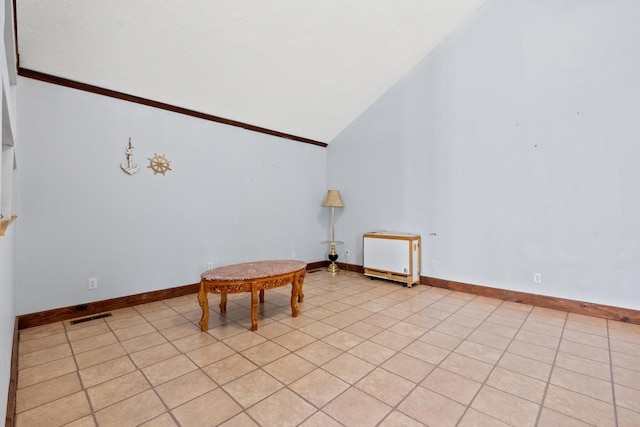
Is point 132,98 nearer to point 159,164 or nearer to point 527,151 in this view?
point 159,164

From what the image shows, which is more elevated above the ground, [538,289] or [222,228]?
[222,228]

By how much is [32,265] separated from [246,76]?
2.99 m

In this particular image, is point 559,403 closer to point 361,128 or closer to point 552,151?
point 552,151

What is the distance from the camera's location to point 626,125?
2.85 m

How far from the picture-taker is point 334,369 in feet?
6.68

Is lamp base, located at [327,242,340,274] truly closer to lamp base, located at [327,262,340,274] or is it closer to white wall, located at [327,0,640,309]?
lamp base, located at [327,262,340,274]

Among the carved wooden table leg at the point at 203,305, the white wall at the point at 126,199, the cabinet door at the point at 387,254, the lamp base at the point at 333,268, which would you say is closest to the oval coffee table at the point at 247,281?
the carved wooden table leg at the point at 203,305

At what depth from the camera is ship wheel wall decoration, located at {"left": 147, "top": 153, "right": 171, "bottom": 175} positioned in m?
3.46

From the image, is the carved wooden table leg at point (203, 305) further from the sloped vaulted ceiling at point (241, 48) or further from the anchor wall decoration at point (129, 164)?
the sloped vaulted ceiling at point (241, 48)

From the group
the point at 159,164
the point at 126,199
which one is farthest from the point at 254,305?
the point at 159,164

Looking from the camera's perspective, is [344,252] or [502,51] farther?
[344,252]

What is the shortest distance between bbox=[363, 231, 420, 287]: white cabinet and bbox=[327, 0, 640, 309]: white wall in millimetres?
221

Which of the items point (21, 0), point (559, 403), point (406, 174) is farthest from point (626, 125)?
point (21, 0)

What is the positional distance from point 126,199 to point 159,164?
55 centimetres
